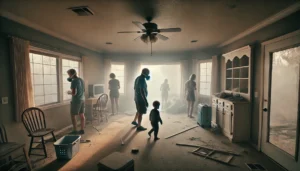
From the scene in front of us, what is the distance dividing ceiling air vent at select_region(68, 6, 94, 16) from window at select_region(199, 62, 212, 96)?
4.43m

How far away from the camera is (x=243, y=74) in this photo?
3.51 meters

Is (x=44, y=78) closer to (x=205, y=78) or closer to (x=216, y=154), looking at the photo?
(x=216, y=154)

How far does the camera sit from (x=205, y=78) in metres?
5.55

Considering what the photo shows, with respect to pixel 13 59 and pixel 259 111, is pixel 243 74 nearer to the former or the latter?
pixel 259 111

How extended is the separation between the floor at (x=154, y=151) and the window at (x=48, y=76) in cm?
109

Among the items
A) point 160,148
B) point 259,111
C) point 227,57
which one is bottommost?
point 160,148

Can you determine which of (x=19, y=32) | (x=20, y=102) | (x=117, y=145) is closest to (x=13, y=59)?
(x=19, y=32)

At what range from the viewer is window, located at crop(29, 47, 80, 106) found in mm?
3230

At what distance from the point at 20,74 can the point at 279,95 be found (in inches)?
194

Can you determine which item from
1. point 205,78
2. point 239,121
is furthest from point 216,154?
point 205,78

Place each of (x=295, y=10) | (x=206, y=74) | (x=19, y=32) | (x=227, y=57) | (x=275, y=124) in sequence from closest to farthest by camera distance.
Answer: (x=295, y=10) < (x=19, y=32) < (x=275, y=124) < (x=227, y=57) < (x=206, y=74)

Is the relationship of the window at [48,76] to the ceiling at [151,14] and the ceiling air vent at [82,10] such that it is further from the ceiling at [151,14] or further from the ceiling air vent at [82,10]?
the ceiling air vent at [82,10]

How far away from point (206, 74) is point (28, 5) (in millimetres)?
5253

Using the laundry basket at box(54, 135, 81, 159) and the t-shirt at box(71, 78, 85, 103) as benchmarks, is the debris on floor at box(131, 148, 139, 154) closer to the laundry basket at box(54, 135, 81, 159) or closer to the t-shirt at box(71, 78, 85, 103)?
the laundry basket at box(54, 135, 81, 159)
